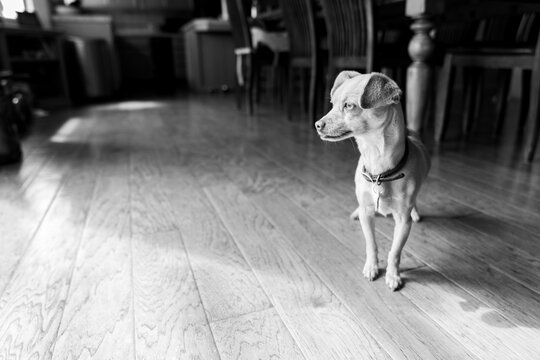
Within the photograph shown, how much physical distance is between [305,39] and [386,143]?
Result: 216 cm

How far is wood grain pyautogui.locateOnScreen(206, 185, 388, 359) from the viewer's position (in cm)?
70

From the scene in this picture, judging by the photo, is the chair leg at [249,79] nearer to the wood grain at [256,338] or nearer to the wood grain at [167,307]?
the wood grain at [167,307]

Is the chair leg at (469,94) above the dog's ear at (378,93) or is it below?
below

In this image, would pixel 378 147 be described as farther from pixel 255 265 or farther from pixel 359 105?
pixel 255 265

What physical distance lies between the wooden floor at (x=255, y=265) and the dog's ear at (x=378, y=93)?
418 mm

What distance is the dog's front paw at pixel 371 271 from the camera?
0.90 meters

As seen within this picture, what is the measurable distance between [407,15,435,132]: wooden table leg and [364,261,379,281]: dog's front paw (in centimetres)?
117

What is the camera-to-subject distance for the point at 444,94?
2078 millimetres

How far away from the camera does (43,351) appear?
70cm

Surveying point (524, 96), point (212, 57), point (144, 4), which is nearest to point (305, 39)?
point (524, 96)

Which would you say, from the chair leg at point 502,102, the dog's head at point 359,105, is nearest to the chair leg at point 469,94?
the chair leg at point 502,102

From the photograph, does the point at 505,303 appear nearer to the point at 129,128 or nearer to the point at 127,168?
the point at 127,168

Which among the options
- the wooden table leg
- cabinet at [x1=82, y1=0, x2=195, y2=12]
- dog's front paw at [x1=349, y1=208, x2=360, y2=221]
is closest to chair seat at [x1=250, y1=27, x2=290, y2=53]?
the wooden table leg

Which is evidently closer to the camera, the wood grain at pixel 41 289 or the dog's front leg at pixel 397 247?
the wood grain at pixel 41 289
